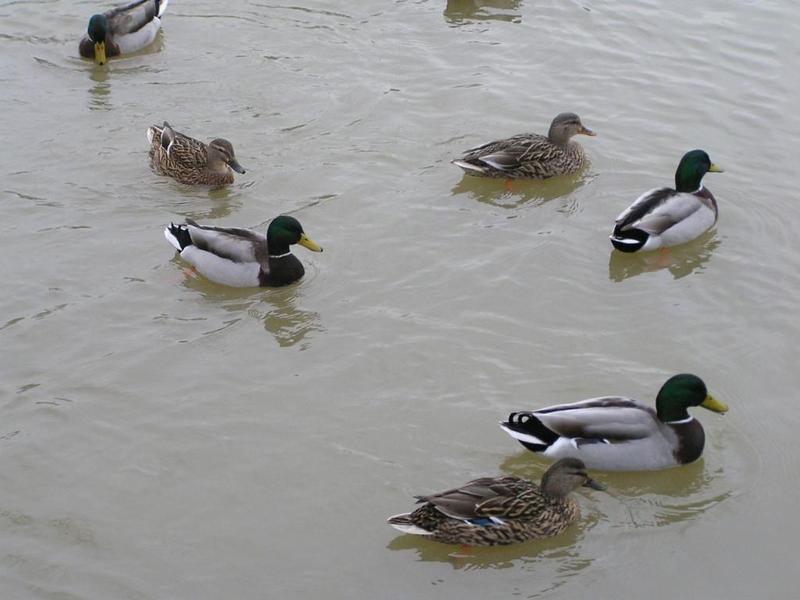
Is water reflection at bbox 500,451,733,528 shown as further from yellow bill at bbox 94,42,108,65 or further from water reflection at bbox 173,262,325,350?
yellow bill at bbox 94,42,108,65

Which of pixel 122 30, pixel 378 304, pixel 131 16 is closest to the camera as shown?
pixel 378 304

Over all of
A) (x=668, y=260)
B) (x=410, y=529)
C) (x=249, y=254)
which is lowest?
(x=410, y=529)

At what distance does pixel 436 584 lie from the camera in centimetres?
748

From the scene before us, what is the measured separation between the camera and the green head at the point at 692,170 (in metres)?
11.7

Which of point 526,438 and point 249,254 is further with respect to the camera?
point 249,254

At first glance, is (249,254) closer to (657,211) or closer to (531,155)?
(531,155)

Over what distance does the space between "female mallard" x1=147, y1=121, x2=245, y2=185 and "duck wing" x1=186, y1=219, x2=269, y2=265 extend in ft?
4.72

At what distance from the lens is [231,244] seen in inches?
429

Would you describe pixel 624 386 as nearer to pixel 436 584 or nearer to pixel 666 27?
pixel 436 584

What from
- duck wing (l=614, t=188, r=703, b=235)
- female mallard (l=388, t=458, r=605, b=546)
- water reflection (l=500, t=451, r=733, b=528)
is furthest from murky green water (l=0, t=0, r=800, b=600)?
duck wing (l=614, t=188, r=703, b=235)

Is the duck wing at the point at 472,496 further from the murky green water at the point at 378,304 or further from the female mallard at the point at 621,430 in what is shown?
the female mallard at the point at 621,430

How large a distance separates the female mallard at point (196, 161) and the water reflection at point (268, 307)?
4.77 ft

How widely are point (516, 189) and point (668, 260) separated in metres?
1.93

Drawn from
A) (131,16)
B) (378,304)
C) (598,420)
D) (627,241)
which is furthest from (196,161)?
(598,420)
